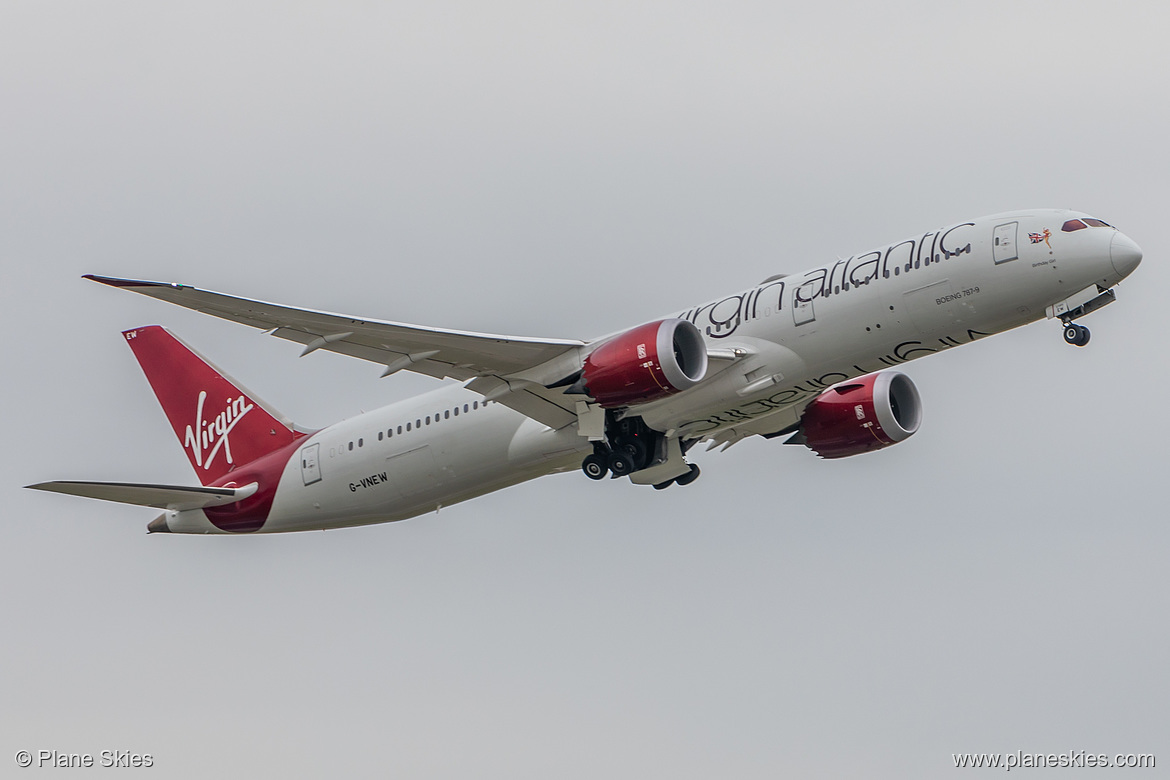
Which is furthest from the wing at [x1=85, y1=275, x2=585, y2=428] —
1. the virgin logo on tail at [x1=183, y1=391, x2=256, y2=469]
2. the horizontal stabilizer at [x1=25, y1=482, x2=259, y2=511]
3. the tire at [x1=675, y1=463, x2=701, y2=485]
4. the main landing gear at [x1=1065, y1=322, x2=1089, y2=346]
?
the main landing gear at [x1=1065, y1=322, x2=1089, y2=346]

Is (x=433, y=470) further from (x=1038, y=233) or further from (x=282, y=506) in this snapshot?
(x=1038, y=233)

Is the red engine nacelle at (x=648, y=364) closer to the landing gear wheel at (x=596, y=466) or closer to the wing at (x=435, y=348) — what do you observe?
the wing at (x=435, y=348)

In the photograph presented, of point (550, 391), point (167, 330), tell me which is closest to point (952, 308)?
point (550, 391)

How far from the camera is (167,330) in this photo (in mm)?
42344

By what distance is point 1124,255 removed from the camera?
2934 centimetres

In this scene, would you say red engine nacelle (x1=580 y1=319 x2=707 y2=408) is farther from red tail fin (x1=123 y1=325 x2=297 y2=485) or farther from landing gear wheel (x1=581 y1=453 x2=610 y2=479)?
red tail fin (x1=123 y1=325 x2=297 y2=485)

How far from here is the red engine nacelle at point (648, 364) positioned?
31.0 metres

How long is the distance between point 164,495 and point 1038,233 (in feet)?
73.9

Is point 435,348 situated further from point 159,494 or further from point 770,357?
point 159,494

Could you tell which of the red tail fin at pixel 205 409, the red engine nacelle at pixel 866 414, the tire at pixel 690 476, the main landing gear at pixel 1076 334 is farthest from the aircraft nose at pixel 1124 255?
A: the red tail fin at pixel 205 409

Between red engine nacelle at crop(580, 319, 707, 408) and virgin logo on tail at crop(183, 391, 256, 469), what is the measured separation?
12.8 m

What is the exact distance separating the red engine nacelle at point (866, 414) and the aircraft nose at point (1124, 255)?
8.57 metres

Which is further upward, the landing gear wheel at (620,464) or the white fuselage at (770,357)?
the white fuselage at (770,357)

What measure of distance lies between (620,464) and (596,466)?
616 millimetres
